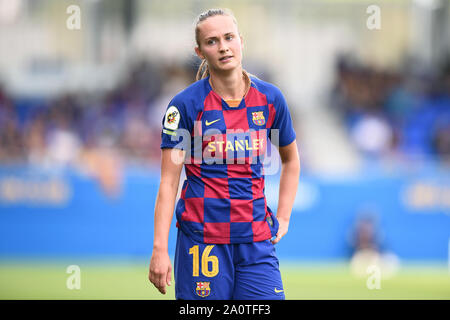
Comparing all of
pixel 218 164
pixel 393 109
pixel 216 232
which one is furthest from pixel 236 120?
pixel 393 109

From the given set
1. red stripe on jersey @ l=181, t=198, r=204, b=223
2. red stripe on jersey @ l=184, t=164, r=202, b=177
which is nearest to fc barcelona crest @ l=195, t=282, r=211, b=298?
red stripe on jersey @ l=181, t=198, r=204, b=223

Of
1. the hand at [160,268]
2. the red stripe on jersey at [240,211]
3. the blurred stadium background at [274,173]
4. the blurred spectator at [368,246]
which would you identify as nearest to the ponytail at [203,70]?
the red stripe on jersey at [240,211]

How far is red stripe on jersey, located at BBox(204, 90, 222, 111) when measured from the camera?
12.3ft

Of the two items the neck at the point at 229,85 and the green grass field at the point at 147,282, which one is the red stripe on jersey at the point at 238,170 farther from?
the green grass field at the point at 147,282

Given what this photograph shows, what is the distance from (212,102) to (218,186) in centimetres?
42

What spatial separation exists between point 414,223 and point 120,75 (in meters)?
8.42

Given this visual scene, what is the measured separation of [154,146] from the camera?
12.6 meters

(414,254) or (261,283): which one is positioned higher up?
(261,283)

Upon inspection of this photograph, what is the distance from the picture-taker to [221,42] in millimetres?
3717

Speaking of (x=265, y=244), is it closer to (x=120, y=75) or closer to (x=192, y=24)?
(x=192, y=24)

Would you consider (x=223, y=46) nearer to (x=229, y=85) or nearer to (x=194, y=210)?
(x=229, y=85)

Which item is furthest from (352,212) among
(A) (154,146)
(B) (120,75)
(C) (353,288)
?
(B) (120,75)

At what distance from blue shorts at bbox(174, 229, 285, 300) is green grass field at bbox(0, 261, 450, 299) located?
385cm

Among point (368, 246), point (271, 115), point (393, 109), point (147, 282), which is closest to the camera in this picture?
point (271, 115)
